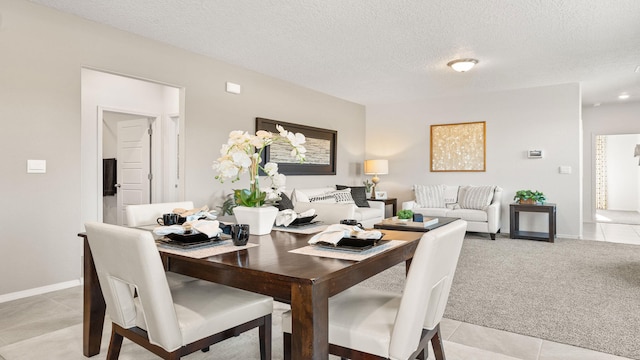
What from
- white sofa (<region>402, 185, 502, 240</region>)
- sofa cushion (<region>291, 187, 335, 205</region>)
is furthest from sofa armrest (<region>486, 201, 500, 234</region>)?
sofa cushion (<region>291, 187, 335, 205</region>)

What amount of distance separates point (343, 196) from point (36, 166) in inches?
156

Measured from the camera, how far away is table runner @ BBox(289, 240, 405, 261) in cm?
139

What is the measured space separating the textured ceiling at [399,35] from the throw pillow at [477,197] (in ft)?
5.49

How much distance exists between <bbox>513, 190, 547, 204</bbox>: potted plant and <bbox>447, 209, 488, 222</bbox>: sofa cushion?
0.59 metres

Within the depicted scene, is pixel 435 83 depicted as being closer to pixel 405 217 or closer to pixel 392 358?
pixel 405 217

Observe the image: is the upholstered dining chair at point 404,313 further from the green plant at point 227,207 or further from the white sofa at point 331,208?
the green plant at point 227,207

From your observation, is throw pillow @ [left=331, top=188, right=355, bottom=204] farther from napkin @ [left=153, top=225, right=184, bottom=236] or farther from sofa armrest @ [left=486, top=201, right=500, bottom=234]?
napkin @ [left=153, top=225, right=184, bottom=236]

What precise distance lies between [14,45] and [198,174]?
6.63 feet

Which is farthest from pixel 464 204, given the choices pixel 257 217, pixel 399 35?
Result: pixel 257 217

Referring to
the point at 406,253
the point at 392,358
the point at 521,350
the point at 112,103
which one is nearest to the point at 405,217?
the point at 521,350

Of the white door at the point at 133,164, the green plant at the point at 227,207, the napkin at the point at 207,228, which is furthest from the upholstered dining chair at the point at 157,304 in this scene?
the white door at the point at 133,164

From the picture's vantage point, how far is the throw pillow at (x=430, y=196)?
6508mm

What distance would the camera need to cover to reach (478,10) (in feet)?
10.7

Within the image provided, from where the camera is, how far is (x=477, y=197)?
6172 mm
